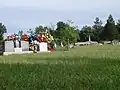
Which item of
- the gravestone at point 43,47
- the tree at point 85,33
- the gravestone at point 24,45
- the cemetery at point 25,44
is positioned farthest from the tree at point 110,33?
the gravestone at point 24,45

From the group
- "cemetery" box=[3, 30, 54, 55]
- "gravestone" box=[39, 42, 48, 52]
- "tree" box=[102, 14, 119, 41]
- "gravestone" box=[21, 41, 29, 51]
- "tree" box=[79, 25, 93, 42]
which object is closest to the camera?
"cemetery" box=[3, 30, 54, 55]

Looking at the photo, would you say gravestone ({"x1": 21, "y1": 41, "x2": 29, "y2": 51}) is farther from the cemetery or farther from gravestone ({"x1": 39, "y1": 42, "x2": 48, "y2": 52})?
gravestone ({"x1": 39, "y1": 42, "x2": 48, "y2": 52})

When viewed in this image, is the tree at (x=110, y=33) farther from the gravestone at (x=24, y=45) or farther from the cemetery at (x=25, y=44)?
the gravestone at (x=24, y=45)

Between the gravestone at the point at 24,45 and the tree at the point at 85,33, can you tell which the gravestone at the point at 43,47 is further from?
the tree at the point at 85,33

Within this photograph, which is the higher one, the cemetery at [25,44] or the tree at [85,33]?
the tree at [85,33]

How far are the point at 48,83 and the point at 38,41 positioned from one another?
128ft

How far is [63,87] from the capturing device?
7281mm

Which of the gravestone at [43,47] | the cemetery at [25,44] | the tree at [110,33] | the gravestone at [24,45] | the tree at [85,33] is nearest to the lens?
the cemetery at [25,44]

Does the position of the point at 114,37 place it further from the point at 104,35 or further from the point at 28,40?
the point at 28,40

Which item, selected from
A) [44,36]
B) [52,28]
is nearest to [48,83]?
[44,36]

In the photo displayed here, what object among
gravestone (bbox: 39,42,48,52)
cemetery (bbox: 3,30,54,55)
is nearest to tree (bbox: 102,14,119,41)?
cemetery (bbox: 3,30,54,55)

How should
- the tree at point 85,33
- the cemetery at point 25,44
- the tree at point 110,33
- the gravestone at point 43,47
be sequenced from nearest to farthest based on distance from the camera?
the cemetery at point 25,44, the gravestone at point 43,47, the tree at point 110,33, the tree at point 85,33

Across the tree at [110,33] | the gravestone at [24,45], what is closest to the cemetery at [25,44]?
the gravestone at [24,45]

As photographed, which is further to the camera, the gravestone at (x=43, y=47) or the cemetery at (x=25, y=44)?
the gravestone at (x=43, y=47)
